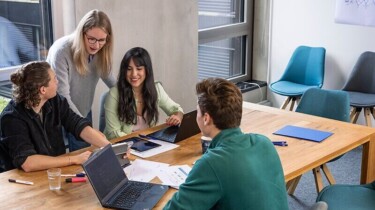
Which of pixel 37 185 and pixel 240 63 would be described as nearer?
pixel 37 185

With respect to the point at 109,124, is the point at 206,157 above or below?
above

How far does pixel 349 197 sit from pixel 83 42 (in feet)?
5.56

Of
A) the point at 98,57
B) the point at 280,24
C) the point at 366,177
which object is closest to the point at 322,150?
the point at 366,177

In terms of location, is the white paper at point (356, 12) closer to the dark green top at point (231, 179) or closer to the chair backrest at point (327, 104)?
the chair backrest at point (327, 104)

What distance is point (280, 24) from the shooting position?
564 cm

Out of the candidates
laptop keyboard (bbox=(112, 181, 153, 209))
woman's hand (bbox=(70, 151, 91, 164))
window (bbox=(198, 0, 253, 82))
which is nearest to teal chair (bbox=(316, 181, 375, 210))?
laptop keyboard (bbox=(112, 181, 153, 209))

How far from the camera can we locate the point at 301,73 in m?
5.32

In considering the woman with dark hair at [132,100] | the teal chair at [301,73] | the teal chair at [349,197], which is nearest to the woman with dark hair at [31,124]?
the woman with dark hair at [132,100]

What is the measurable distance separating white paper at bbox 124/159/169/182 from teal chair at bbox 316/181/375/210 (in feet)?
2.83

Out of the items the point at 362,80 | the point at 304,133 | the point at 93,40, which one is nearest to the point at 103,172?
the point at 93,40

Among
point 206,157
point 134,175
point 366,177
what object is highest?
point 206,157

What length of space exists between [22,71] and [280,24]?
137 inches

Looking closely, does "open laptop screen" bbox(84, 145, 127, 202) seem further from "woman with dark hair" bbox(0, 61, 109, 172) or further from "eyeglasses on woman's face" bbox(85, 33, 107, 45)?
"eyeglasses on woman's face" bbox(85, 33, 107, 45)

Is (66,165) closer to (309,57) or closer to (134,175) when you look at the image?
(134,175)
